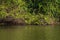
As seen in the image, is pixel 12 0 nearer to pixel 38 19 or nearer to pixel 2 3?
pixel 2 3

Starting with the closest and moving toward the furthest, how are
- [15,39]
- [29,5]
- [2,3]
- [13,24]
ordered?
[15,39]
[13,24]
[2,3]
[29,5]

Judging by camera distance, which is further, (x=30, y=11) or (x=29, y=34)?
(x=30, y=11)

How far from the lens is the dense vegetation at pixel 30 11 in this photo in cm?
5344

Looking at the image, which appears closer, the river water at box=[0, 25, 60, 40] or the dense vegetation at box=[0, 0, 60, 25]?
the river water at box=[0, 25, 60, 40]

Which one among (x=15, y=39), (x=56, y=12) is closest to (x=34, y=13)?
(x=56, y=12)

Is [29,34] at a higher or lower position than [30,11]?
higher

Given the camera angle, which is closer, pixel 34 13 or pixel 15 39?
pixel 15 39

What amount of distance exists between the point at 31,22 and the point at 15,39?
24.5m

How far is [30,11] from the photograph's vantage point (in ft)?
196

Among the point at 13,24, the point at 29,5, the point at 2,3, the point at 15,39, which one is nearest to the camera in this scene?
the point at 15,39

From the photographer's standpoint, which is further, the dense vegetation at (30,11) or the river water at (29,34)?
the dense vegetation at (30,11)

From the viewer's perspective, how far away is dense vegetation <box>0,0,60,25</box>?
175 ft

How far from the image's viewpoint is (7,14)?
176 feet

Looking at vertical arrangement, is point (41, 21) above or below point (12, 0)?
below
